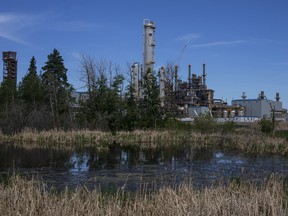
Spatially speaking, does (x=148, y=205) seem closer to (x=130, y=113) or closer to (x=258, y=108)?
(x=130, y=113)

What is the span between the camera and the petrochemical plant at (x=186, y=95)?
154ft

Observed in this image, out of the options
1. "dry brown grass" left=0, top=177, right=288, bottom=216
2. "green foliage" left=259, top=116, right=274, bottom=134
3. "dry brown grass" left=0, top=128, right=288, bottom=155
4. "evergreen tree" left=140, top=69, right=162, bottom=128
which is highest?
"evergreen tree" left=140, top=69, right=162, bottom=128

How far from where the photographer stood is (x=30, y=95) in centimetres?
4125

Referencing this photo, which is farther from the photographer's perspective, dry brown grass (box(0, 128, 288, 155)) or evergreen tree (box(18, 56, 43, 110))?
evergreen tree (box(18, 56, 43, 110))

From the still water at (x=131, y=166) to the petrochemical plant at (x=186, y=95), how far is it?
55.0ft

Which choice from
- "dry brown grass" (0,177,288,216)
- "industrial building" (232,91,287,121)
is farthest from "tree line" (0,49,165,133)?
"industrial building" (232,91,287,121)

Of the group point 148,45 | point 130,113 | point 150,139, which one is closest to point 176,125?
point 130,113

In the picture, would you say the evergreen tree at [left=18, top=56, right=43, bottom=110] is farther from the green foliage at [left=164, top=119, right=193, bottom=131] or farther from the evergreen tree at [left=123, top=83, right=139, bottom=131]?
the green foliage at [left=164, top=119, right=193, bottom=131]

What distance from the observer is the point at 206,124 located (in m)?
33.3

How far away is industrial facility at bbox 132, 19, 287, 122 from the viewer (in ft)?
154

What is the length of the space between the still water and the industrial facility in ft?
55.4

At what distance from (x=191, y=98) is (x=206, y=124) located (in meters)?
29.8

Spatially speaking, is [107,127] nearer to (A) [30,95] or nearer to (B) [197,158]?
(A) [30,95]

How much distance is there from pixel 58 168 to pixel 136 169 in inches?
130
